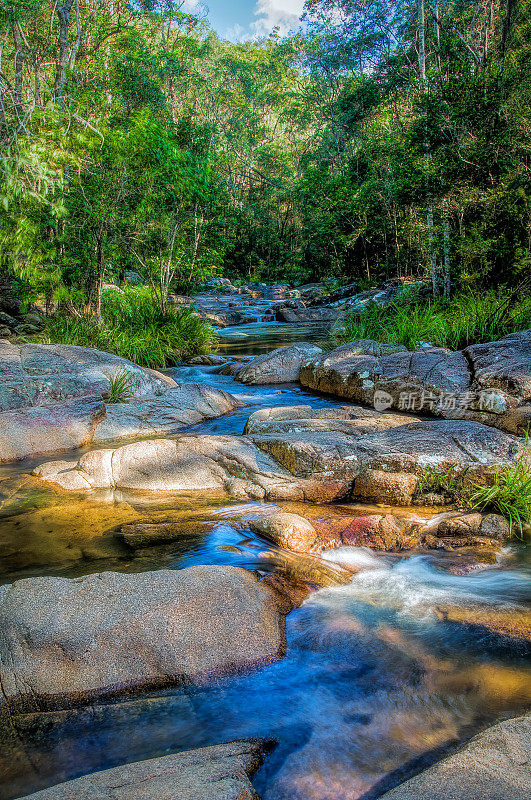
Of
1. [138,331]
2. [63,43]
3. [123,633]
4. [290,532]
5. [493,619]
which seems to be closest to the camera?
[123,633]

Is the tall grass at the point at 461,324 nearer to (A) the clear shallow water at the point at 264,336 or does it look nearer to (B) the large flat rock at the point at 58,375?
(A) the clear shallow water at the point at 264,336

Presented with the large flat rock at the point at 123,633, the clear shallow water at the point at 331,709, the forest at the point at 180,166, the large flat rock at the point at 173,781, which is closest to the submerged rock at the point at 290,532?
the clear shallow water at the point at 331,709

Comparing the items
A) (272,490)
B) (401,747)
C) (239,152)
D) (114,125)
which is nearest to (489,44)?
(114,125)

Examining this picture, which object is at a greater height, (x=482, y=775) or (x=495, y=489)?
(x=495, y=489)

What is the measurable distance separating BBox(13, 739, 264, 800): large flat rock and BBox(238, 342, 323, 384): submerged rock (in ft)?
26.0

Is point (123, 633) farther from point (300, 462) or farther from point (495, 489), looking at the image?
point (495, 489)

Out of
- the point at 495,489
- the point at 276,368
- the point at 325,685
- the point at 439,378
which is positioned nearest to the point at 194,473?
the point at 325,685

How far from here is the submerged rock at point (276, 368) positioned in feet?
31.8

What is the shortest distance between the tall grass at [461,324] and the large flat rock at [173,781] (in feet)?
27.1

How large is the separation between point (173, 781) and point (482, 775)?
109 centimetres

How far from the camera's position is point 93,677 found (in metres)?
2.29

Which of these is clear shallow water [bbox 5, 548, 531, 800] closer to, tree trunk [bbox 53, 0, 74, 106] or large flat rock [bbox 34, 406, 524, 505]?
large flat rock [bbox 34, 406, 524, 505]

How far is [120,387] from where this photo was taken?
755 cm

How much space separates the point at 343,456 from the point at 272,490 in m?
0.78
